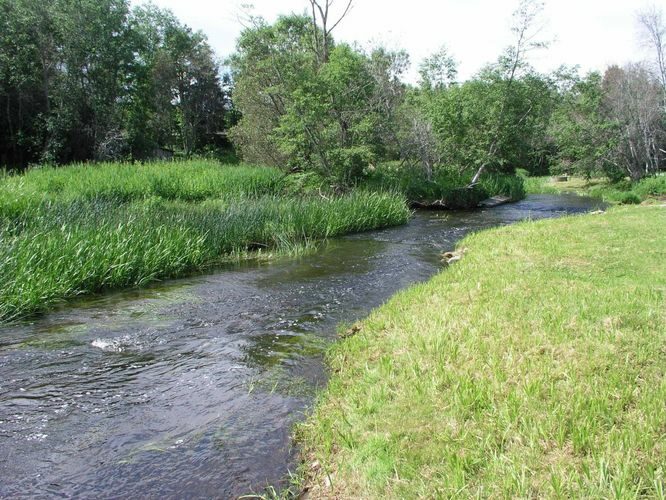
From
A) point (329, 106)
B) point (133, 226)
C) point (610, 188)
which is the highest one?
point (329, 106)

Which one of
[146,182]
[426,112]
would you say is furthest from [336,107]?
[146,182]

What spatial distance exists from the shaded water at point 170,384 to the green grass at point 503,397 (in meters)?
0.55

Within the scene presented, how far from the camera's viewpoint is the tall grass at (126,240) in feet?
25.6

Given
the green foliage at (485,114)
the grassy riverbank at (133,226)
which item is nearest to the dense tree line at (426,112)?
the green foliage at (485,114)

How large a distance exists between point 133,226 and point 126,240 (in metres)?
0.79

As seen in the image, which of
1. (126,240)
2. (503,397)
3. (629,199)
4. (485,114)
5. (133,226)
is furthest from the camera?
(485,114)

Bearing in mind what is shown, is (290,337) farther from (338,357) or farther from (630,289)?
(630,289)

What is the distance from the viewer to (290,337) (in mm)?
6391

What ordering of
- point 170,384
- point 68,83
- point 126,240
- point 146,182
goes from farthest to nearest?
point 68,83 → point 146,182 → point 126,240 → point 170,384

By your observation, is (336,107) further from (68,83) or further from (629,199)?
(68,83)

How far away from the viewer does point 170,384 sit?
198 inches

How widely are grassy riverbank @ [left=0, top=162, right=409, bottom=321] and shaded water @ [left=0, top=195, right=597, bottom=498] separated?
0.64 meters

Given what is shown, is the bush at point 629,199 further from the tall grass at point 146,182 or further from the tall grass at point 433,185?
the tall grass at point 146,182

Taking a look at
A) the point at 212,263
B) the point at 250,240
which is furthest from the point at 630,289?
the point at 250,240
